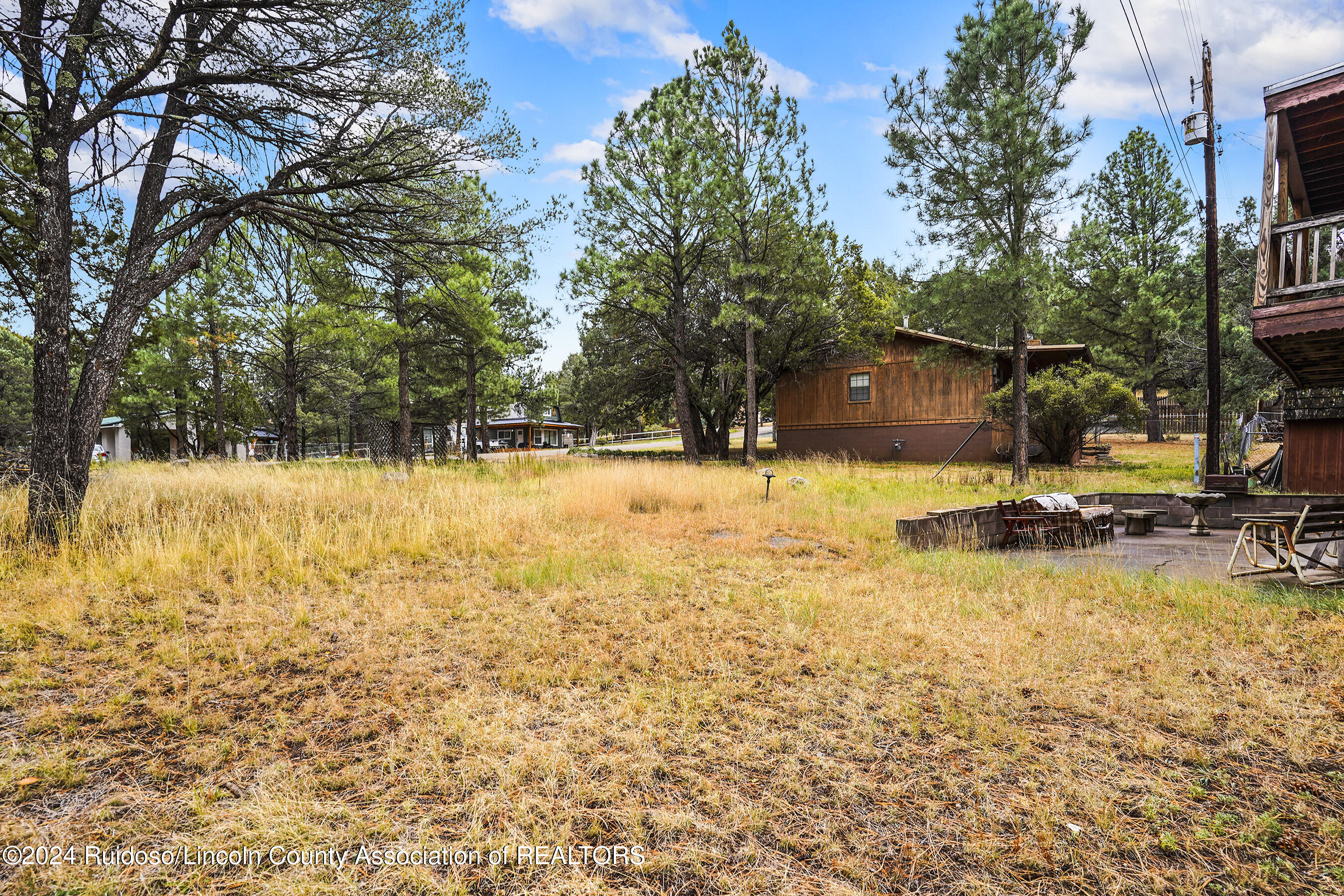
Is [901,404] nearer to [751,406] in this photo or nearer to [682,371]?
[751,406]

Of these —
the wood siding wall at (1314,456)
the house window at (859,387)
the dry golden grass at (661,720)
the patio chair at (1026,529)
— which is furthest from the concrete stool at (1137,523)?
the house window at (859,387)

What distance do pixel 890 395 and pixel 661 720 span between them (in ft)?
74.3

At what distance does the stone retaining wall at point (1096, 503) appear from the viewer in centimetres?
766

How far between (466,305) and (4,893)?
41.9 feet

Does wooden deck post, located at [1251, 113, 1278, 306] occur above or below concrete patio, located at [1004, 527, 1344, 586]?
above

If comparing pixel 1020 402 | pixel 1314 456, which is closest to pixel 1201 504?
pixel 1314 456

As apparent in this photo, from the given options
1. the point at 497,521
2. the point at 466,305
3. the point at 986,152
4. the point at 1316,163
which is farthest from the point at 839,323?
the point at 497,521

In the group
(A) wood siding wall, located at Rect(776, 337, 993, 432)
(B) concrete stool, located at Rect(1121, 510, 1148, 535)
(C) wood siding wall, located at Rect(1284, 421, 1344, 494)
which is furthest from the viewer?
(A) wood siding wall, located at Rect(776, 337, 993, 432)

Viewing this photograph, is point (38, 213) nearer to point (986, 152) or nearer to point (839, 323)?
point (986, 152)

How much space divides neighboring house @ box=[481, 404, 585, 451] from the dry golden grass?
44.0 metres

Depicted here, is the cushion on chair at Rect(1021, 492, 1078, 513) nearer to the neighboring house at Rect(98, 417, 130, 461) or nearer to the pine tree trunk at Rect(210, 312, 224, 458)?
the pine tree trunk at Rect(210, 312, 224, 458)

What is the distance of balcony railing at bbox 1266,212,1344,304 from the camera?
6746 mm

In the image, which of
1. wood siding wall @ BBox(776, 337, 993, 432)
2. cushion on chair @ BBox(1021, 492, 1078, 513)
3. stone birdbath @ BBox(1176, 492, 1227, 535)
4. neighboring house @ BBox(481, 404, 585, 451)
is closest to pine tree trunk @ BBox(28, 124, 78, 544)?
cushion on chair @ BBox(1021, 492, 1078, 513)

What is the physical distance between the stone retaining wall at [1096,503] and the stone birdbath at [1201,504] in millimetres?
348
